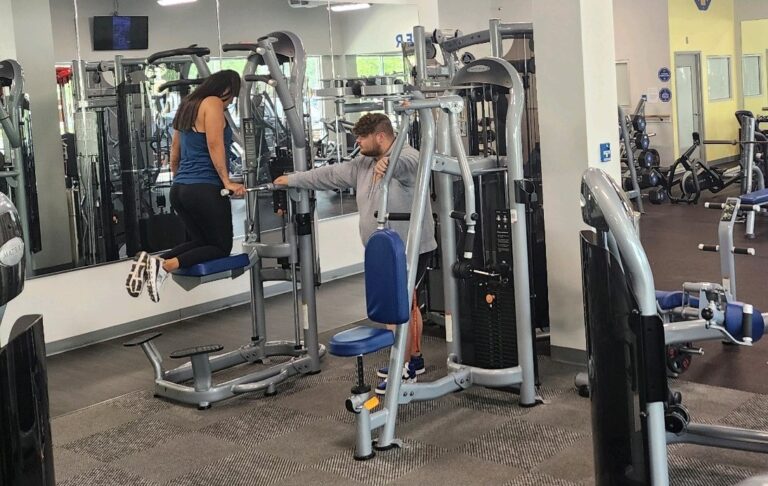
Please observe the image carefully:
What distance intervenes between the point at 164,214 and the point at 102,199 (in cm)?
54

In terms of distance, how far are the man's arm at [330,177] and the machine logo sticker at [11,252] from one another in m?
2.94

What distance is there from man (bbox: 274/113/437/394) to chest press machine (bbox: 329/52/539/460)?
17 cm

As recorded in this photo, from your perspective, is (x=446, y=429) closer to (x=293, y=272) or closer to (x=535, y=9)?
(x=293, y=272)

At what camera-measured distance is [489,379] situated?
446 cm

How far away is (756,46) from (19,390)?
18208mm

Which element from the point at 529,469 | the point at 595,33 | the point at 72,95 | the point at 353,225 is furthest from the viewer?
the point at 353,225

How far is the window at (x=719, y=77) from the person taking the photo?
15.9 m

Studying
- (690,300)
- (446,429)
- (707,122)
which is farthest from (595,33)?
(707,122)

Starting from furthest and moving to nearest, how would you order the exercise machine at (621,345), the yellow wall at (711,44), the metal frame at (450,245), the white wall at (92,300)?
the yellow wall at (711,44) → the white wall at (92,300) → the metal frame at (450,245) → the exercise machine at (621,345)

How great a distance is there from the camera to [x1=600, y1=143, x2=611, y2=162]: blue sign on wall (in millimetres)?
4844

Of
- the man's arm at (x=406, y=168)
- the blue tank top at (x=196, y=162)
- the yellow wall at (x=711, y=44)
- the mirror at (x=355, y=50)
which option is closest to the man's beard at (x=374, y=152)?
the man's arm at (x=406, y=168)

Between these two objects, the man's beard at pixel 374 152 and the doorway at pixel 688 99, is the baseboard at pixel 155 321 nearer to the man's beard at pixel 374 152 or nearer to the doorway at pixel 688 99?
the man's beard at pixel 374 152

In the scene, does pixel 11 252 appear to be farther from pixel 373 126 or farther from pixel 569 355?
pixel 569 355

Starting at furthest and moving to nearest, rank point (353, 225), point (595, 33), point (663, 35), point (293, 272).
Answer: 1. point (663, 35)
2. point (353, 225)
3. point (293, 272)
4. point (595, 33)
